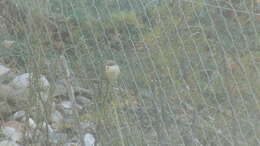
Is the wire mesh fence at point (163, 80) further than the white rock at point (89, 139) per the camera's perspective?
No

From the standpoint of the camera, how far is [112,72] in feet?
7.14

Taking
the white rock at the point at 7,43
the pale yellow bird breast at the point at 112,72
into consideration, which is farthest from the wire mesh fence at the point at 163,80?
the white rock at the point at 7,43

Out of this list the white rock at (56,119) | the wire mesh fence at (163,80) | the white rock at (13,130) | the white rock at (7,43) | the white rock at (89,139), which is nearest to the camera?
the wire mesh fence at (163,80)

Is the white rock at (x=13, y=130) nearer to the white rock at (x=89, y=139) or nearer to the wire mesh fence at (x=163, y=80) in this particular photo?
the white rock at (x=89, y=139)

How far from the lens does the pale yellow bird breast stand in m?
2.15

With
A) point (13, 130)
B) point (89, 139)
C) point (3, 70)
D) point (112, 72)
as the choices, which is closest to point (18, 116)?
point (13, 130)

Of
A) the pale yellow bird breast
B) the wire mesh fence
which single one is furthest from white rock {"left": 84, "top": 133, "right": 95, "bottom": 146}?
the pale yellow bird breast

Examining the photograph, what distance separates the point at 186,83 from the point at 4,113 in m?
1.55

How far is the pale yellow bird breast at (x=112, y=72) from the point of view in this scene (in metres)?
2.15

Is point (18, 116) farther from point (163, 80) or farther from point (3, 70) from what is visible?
point (163, 80)

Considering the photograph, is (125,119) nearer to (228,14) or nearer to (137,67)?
(137,67)

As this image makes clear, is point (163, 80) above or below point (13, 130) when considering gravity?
above

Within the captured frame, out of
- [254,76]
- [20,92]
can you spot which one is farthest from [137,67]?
[20,92]

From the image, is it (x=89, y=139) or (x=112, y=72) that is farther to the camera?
(x=89, y=139)
